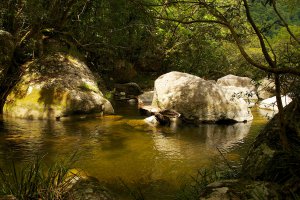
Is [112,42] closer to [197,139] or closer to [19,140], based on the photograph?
[197,139]

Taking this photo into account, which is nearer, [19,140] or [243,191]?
[243,191]

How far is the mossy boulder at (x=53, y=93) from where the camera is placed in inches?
472

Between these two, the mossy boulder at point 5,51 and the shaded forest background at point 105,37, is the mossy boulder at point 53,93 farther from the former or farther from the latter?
the shaded forest background at point 105,37

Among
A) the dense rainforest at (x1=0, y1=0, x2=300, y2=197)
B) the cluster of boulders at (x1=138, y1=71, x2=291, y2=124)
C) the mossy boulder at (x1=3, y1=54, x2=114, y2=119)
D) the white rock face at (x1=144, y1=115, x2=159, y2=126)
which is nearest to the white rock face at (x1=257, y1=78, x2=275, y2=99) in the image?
the dense rainforest at (x1=0, y1=0, x2=300, y2=197)

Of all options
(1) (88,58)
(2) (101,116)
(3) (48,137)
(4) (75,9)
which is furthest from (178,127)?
(1) (88,58)

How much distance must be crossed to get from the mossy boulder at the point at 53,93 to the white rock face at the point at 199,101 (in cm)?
235

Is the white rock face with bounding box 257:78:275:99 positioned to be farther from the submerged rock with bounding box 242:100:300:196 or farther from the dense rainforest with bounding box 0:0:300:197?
the submerged rock with bounding box 242:100:300:196

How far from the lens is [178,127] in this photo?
1137 cm

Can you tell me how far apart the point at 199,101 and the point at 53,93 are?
16.9 feet

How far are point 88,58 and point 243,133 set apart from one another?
1187 centimetres

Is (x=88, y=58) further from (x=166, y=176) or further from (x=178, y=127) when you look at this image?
(x=166, y=176)

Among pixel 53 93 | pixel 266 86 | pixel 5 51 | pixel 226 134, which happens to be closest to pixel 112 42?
pixel 5 51

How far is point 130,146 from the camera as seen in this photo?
863 cm

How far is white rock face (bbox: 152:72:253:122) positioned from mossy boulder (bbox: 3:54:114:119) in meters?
2.35
